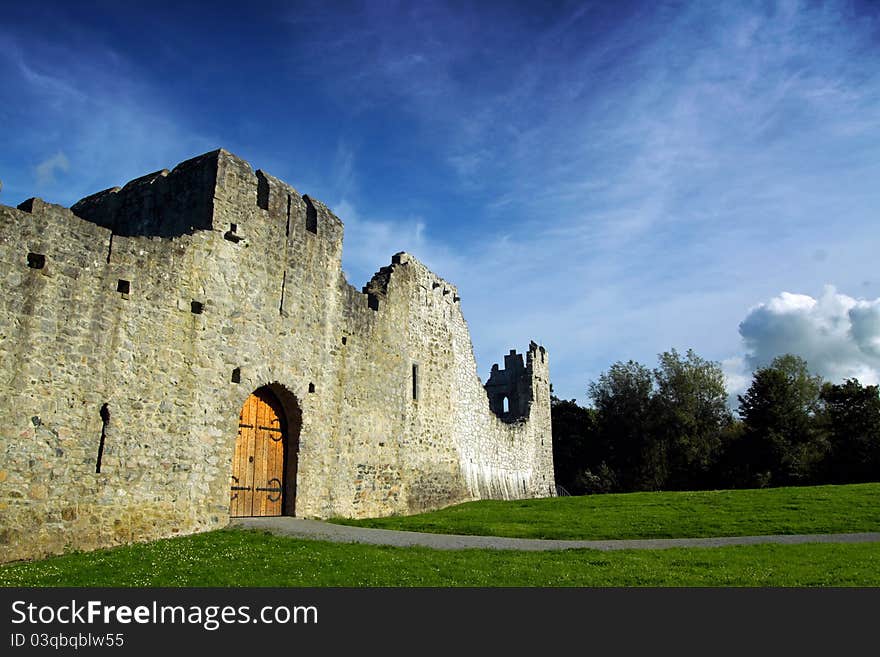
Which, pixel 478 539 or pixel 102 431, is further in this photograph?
pixel 478 539

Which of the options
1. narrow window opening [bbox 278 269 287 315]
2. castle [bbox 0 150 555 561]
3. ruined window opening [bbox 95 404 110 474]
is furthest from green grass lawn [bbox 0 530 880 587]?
narrow window opening [bbox 278 269 287 315]

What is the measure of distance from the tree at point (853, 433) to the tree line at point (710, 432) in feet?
0.15

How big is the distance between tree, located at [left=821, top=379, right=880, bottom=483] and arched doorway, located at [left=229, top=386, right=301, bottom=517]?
29.0 meters

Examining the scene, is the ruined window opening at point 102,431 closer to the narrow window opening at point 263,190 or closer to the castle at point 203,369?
the castle at point 203,369

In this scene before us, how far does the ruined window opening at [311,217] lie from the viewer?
18.9 m

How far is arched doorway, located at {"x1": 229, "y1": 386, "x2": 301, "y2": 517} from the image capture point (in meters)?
16.3

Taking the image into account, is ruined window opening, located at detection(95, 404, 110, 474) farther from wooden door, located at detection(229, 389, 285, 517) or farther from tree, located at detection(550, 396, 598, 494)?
tree, located at detection(550, 396, 598, 494)

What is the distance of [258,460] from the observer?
55.1 feet

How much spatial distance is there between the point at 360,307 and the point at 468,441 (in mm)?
8779

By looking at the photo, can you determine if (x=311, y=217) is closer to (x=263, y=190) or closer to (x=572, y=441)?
(x=263, y=190)

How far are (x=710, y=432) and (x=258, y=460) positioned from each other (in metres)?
35.5

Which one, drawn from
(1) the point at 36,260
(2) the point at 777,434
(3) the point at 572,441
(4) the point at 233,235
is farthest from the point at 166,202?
(3) the point at 572,441

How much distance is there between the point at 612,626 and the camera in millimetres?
6664

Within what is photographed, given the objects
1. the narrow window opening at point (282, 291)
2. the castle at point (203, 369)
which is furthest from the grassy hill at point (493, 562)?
the narrow window opening at point (282, 291)
